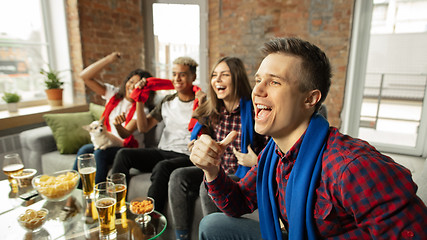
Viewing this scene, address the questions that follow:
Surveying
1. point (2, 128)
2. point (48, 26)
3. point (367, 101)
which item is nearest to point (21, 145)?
point (2, 128)

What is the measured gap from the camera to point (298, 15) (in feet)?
10.0

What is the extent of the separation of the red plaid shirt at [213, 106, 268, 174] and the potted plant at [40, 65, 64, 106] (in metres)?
2.06

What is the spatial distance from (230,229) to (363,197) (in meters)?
0.56

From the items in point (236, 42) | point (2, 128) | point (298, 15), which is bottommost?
point (2, 128)

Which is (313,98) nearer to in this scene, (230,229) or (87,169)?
(230,229)

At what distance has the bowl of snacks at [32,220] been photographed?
1149mm

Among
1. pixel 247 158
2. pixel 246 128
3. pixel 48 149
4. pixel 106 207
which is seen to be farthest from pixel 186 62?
pixel 48 149

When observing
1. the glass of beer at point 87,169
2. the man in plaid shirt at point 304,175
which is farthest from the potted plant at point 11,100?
the man in plaid shirt at point 304,175

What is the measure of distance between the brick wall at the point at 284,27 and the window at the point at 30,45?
1.85 meters

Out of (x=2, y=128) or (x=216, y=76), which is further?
(x=2, y=128)

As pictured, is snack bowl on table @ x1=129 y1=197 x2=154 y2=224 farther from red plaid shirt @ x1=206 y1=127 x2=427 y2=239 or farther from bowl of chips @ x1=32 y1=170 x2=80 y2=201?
red plaid shirt @ x1=206 y1=127 x2=427 y2=239

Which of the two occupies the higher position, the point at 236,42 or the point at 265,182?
the point at 236,42

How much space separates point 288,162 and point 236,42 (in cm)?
272

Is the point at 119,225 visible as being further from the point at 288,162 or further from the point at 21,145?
the point at 21,145
